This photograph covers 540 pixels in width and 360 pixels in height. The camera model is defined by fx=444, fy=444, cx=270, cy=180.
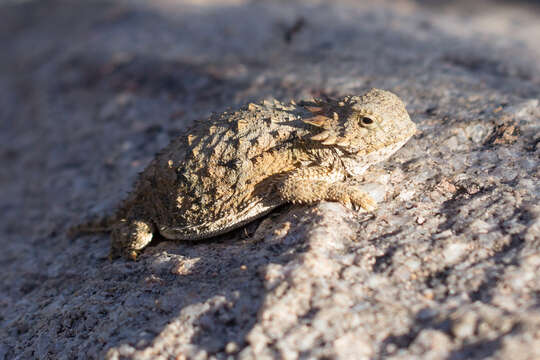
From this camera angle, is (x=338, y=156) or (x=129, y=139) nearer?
(x=338, y=156)

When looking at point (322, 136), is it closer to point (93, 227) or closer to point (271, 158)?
point (271, 158)

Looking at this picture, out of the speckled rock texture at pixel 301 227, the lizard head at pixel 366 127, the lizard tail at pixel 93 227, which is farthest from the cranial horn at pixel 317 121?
the lizard tail at pixel 93 227

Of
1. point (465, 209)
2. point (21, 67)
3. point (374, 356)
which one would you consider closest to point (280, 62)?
point (465, 209)

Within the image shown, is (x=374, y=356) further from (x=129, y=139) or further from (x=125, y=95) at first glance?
(x=125, y=95)

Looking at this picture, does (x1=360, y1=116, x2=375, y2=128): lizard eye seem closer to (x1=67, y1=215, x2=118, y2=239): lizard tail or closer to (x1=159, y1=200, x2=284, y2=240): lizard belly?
(x1=159, y1=200, x2=284, y2=240): lizard belly

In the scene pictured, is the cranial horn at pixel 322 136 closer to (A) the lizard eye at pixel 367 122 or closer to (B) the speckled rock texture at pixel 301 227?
(A) the lizard eye at pixel 367 122

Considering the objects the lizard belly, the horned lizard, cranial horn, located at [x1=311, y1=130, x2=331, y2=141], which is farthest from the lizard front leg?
cranial horn, located at [x1=311, y1=130, x2=331, y2=141]

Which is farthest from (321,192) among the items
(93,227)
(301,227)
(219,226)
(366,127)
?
(93,227)
